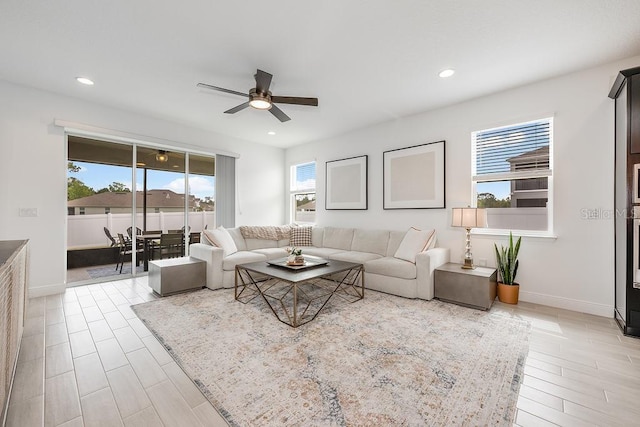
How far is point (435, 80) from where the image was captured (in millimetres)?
3258

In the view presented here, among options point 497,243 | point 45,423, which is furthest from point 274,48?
point 497,243

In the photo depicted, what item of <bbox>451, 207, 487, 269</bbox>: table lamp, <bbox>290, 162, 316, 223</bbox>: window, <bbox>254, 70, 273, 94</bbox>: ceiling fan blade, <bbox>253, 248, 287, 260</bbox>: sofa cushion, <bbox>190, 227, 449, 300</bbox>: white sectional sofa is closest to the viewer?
<bbox>254, 70, 273, 94</bbox>: ceiling fan blade

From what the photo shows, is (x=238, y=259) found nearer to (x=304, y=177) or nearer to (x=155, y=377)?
(x=155, y=377)

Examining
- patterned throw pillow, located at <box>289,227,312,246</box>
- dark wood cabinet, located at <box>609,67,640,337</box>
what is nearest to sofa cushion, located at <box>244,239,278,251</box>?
patterned throw pillow, located at <box>289,227,312,246</box>

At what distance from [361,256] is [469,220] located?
162 cm

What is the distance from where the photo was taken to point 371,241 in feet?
15.3

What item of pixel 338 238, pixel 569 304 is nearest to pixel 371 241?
pixel 338 238

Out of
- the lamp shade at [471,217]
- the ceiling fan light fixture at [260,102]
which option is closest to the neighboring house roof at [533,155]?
the lamp shade at [471,217]

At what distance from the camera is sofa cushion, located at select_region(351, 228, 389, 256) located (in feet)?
14.9

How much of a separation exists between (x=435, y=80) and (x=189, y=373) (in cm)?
384

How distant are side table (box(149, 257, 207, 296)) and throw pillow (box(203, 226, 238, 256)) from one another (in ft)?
1.12

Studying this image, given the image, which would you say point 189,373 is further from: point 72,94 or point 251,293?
point 72,94

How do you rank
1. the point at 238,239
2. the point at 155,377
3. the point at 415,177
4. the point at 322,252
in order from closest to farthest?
the point at 155,377 < the point at 415,177 < the point at 322,252 < the point at 238,239

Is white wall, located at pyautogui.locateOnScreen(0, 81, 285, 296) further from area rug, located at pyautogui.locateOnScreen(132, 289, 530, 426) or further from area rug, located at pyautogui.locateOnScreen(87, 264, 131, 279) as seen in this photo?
area rug, located at pyautogui.locateOnScreen(132, 289, 530, 426)
